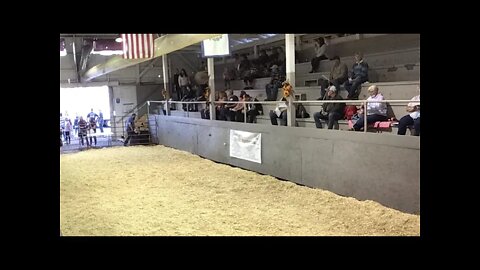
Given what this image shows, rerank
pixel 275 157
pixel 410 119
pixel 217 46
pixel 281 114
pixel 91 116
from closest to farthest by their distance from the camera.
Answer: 1. pixel 410 119
2. pixel 275 157
3. pixel 281 114
4. pixel 217 46
5. pixel 91 116

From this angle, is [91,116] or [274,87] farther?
[91,116]

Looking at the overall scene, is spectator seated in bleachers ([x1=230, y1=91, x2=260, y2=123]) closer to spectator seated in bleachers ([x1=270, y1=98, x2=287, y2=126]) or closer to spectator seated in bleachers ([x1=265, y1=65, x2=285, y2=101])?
spectator seated in bleachers ([x1=265, y1=65, x2=285, y2=101])

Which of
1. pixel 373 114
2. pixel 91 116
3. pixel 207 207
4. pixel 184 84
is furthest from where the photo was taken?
pixel 91 116

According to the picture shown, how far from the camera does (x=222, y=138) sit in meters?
13.0

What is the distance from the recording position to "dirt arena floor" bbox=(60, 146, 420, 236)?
261 inches

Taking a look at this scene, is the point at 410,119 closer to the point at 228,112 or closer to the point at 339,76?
the point at 339,76

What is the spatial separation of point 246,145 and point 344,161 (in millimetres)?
3725

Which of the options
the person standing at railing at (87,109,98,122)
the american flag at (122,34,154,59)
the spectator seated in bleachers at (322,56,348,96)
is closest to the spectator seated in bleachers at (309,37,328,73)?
the spectator seated in bleachers at (322,56,348,96)

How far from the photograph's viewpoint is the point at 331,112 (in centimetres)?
927

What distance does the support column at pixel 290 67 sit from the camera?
9812 millimetres

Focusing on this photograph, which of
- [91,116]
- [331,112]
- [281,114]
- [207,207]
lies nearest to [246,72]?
[281,114]

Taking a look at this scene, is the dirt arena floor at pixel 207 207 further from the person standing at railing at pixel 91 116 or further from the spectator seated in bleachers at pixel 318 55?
the person standing at railing at pixel 91 116
